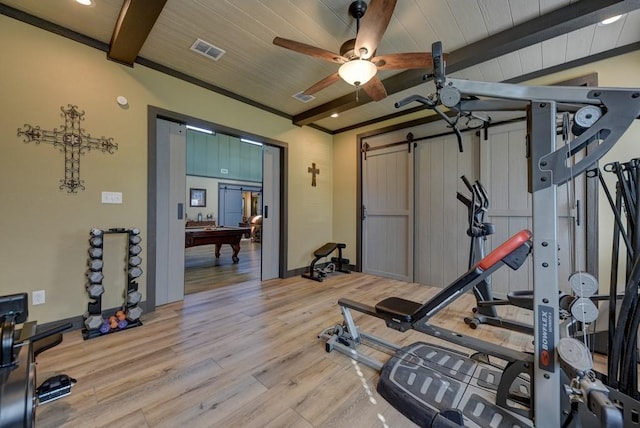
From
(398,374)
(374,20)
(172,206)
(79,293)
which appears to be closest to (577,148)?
(374,20)

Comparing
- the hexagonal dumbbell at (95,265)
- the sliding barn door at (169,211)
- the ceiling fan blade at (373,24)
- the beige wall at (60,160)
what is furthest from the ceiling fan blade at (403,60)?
the hexagonal dumbbell at (95,265)

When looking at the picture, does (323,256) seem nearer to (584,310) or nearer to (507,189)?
(507,189)

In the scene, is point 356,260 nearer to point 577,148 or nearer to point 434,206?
point 434,206

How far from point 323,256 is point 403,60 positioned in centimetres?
327

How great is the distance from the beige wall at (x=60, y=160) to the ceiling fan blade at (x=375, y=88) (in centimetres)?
227

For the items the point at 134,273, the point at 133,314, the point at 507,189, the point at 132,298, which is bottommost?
the point at 133,314

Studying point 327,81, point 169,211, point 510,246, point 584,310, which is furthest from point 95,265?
point 584,310

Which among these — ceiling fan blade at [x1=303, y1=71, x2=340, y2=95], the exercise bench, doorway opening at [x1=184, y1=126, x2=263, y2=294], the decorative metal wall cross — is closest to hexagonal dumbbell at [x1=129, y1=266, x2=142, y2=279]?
the decorative metal wall cross

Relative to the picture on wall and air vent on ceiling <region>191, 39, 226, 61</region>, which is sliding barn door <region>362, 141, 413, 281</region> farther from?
the picture on wall

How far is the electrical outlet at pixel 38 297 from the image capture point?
94.1 inches

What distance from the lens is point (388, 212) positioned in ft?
15.4

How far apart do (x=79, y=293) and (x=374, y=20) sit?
3598 mm

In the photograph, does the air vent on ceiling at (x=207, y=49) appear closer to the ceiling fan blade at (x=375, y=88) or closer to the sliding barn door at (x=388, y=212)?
the ceiling fan blade at (x=375, y=88)

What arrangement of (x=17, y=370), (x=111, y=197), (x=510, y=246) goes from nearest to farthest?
(x=17, y=370) → (x=510, y=246) → (x=111, y=197)
